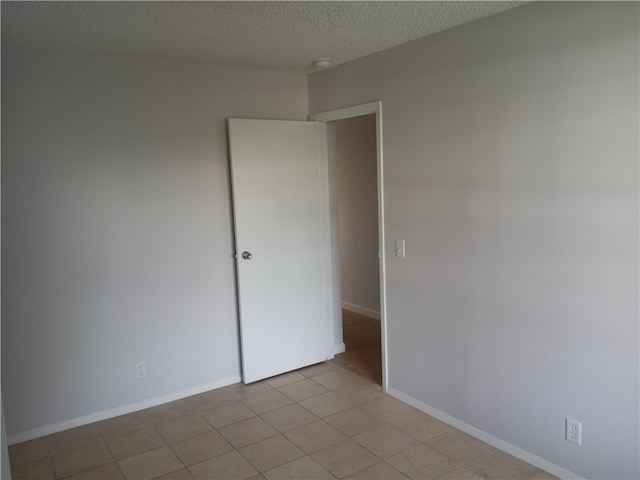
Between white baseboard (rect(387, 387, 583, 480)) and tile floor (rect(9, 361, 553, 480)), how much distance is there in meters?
0.04

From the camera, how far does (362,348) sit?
4.43 metres

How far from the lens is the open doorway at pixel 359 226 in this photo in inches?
200

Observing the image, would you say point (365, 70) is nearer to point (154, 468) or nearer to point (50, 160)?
point (50, 160)

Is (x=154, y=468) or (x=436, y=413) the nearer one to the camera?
(x=154, y=468)

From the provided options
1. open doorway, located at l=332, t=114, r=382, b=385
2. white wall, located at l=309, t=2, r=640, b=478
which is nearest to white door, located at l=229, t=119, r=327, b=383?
white wall, located at l=309, t=2, r=640, b=478

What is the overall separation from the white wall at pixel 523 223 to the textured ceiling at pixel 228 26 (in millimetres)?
277

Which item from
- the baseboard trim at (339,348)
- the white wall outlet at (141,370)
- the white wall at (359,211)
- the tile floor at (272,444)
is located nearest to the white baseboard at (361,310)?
the white wall at (359,211)

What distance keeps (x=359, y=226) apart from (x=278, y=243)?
178cm

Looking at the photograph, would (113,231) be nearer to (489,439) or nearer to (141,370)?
(141,370)

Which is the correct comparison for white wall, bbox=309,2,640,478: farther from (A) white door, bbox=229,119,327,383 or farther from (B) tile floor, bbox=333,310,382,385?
(A) white door, bbox=229,119,327,383

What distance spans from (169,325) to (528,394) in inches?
90.1

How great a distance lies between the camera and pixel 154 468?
271 centimetres

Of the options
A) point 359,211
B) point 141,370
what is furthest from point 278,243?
point 359,211

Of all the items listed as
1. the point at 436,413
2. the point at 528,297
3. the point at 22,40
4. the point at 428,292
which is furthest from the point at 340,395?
the point at 22,40
